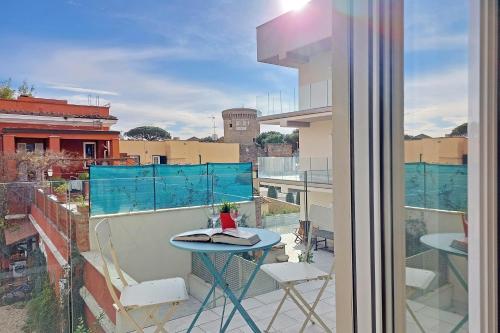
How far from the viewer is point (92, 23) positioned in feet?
26.5

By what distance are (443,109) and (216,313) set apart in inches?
101

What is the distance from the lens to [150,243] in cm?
473

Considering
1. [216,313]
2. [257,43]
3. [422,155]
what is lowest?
[216,313]

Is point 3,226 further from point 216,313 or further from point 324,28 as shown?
point 324,28

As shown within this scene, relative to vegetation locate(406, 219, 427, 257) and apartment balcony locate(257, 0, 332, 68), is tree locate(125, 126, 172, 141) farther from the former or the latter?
vegetation locate(406, 219, 427, 257)

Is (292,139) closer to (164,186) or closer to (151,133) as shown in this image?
(151,133)

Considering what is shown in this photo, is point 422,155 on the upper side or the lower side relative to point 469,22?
lower

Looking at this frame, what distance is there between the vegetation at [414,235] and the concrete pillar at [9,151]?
11.9 meters

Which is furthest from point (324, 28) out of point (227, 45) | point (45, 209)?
point (45, 209)

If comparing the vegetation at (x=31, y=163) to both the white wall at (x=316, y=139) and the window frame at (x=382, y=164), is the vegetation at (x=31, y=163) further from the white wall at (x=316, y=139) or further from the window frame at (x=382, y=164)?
the window frame at (x=382, y=164)

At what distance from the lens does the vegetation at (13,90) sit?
1442cm

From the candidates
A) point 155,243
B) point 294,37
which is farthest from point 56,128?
point 155,243

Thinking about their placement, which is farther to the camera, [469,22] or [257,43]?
[257,43]

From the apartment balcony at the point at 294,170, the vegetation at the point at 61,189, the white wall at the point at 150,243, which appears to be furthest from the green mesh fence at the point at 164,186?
the apartment balcony at the point at 294,170
